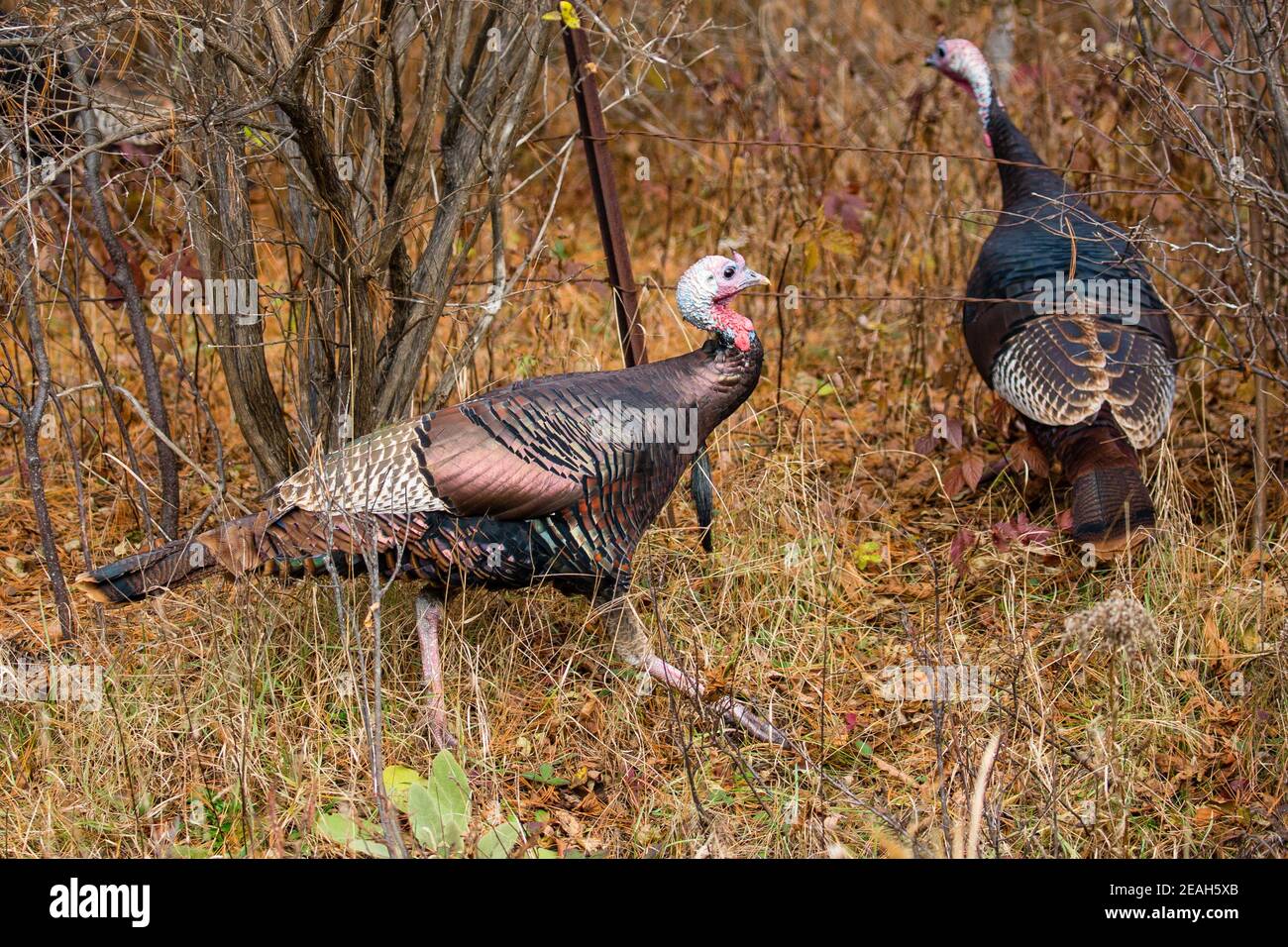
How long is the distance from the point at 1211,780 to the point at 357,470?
233 cm

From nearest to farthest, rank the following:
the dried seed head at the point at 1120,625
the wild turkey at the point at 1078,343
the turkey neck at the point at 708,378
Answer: the dried seed head at the point at 1120,625 → the turkey neck at the point at 708,378 → the wild turkey at the point at 1078,343

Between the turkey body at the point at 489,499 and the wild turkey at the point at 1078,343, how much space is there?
4.37ft

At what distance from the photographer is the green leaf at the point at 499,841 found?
10.1 feet

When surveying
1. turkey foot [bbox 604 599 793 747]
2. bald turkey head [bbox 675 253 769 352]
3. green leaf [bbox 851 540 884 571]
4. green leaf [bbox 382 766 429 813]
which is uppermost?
bald turkey head [bbox 675 253 769 352]

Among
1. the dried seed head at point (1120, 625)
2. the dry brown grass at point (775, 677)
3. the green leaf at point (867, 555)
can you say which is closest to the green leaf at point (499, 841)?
the dry brown grass at point (775, 677)

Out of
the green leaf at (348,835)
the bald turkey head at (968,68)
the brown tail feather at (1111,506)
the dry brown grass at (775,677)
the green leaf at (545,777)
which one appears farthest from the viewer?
the bald turkey head at (968,68)

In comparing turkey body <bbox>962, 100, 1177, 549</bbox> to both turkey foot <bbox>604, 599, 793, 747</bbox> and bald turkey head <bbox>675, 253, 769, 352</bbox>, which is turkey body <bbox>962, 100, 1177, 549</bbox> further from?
turkey foot <bbox>604, 599, 793, 747</bbox>

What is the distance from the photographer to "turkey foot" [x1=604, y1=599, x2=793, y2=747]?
3592 millimetres

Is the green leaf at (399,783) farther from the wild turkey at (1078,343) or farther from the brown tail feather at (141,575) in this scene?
the wild turkey at (1078,343)

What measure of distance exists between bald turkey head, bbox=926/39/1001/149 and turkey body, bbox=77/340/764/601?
2.42 m

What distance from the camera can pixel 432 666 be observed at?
3.63 metres

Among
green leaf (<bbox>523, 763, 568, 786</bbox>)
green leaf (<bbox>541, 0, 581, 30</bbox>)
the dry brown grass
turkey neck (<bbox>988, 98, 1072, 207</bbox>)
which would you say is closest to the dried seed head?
the dry brown grass

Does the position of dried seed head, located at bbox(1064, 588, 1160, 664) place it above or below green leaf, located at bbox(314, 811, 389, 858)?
above

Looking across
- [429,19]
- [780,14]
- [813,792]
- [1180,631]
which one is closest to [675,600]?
[813,792]
